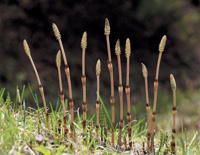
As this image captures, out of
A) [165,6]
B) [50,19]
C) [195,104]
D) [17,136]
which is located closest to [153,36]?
[165,6]

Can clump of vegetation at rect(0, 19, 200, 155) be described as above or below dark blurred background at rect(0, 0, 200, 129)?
below

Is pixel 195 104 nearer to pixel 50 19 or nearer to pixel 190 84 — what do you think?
pixel 190 84

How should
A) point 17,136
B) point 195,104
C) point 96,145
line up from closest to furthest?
point 17,136
point 96,145
point 195,104

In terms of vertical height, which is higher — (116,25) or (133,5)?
(133,5)

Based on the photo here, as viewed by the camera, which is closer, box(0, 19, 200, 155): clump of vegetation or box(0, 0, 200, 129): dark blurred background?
box(0, 19, 200, 155): clump of vegetation

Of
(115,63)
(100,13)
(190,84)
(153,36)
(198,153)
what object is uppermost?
(100,13)

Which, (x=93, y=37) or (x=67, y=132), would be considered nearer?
(x=67, y=132)

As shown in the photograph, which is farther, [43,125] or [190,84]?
[190,84]

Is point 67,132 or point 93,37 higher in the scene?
point 93,37
